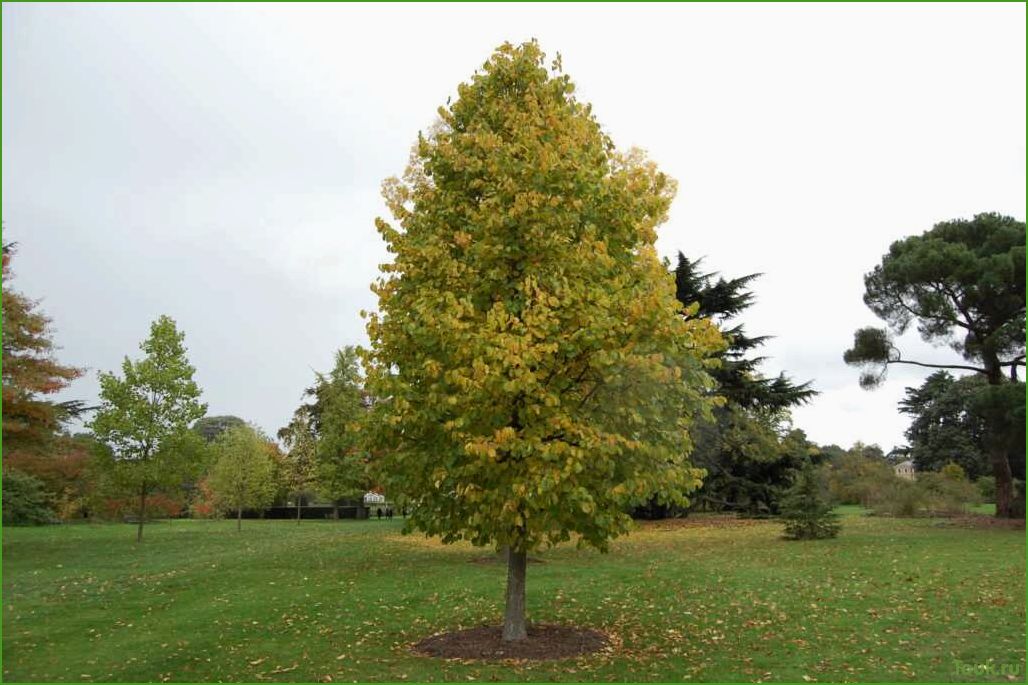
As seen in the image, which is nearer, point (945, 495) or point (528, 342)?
point (528, 342)

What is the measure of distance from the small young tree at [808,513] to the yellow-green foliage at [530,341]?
1332 cm

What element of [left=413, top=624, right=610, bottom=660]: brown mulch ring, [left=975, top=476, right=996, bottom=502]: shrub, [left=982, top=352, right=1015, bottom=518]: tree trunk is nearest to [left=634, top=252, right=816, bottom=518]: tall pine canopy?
[left=982, top=352, right=1015, bottom=518]: tree trunk

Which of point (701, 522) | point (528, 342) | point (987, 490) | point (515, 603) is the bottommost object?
point (701, 522)

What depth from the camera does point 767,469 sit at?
33.6m

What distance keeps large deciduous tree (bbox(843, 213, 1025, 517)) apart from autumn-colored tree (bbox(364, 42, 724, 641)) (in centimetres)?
1915

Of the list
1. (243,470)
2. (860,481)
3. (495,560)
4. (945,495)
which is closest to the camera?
(495,560)

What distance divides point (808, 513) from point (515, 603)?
46.4 ft

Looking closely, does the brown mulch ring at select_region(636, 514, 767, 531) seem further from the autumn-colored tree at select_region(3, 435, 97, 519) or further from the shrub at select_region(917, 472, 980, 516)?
the autumn-colored tree at select_region(3, 435, 97, 519)

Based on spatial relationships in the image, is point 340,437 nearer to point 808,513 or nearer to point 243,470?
point 243,470

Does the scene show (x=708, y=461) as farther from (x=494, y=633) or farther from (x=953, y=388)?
(x=953, y=388)

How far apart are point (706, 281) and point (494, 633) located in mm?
26365

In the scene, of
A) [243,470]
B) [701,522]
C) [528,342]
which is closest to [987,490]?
[701,522]

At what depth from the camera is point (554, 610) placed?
11.8m

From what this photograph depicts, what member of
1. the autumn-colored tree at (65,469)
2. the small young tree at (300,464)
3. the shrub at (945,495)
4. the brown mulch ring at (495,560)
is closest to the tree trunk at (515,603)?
the brown mulch ring at (495,560)
